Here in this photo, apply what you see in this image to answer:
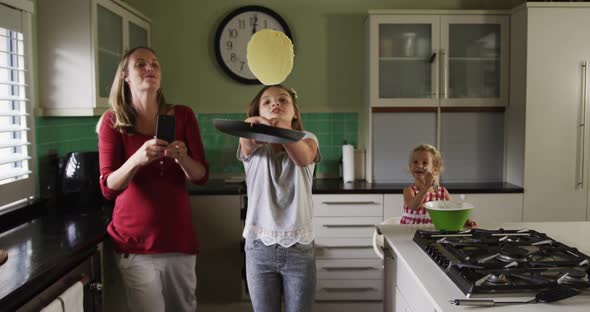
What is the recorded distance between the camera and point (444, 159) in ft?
12.4

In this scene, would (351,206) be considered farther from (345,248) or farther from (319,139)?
(319,139)

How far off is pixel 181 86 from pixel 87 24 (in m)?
1.22

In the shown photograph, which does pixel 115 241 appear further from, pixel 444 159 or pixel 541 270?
pixel 444 159

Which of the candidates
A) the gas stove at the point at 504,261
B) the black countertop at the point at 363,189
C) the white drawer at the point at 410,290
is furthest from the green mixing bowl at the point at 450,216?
the black countertop at the point at 363,189

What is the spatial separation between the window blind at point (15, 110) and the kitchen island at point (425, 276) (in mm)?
1607

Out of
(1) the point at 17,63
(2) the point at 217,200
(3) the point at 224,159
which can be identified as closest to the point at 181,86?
(3) the point at 224,159

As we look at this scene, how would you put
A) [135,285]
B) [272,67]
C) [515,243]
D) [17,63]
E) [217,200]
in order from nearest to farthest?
[272,67], [515,243], [135,285], [17,63], [217,200]

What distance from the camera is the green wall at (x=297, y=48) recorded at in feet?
12.4

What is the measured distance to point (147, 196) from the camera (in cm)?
200

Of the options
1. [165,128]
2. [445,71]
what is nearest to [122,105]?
[165,128]

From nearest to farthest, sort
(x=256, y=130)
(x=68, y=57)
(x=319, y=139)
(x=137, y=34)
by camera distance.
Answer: (x=256, y=130), (x=68, y=57), (x=137, y=34), (x=319, y=139)

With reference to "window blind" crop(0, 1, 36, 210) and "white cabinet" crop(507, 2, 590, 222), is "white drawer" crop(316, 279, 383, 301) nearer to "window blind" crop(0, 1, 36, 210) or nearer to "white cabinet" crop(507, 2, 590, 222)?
"white cabinet" crop(507, 2, 590, 222)

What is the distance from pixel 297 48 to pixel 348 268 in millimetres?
1537

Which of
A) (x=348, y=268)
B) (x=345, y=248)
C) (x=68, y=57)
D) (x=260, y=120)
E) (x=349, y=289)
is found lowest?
(x=349, y=289)
